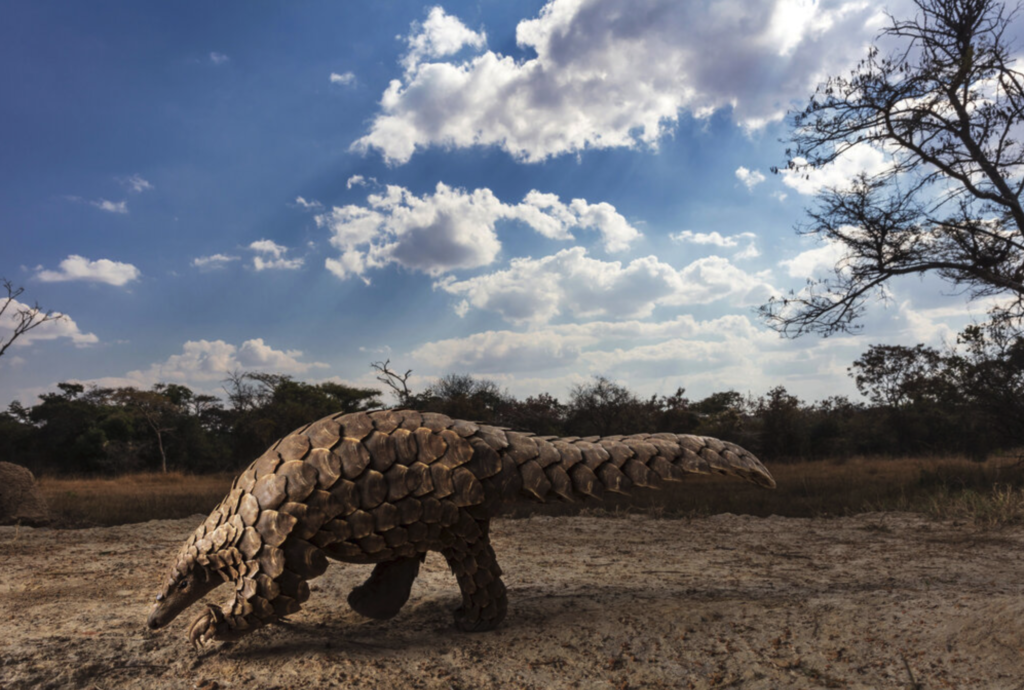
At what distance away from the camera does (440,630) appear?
3932 millimetres

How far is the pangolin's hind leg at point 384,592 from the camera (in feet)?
13.0

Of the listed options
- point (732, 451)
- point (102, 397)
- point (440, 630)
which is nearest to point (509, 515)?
point (440, 630)

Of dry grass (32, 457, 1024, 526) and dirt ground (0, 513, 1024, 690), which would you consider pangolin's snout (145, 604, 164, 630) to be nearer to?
dirt ground (0, 513, 1024, 690)

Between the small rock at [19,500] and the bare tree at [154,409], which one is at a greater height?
the bare tree at [154,409]

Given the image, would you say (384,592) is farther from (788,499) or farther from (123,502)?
(123,502)

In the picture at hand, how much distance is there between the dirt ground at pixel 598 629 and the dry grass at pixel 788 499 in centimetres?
242

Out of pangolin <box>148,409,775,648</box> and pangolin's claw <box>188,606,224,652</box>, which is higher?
pangolin <box>148,409,775,648</box>

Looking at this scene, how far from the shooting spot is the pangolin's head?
3520 millimetres

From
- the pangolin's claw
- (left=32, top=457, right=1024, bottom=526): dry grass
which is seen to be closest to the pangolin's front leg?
the pangolin's claw

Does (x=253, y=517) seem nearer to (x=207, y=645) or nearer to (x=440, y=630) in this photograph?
(x=207, y=645)

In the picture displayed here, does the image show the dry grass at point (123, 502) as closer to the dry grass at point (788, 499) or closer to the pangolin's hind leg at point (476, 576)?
the dry grass at point (788, 499)

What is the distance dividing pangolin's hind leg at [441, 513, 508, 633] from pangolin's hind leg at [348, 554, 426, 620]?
0.40 meters

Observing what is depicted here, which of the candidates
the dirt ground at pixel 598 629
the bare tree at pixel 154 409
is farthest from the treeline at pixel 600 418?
the dirt ground at pixel 598 629

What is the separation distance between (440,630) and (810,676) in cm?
219
